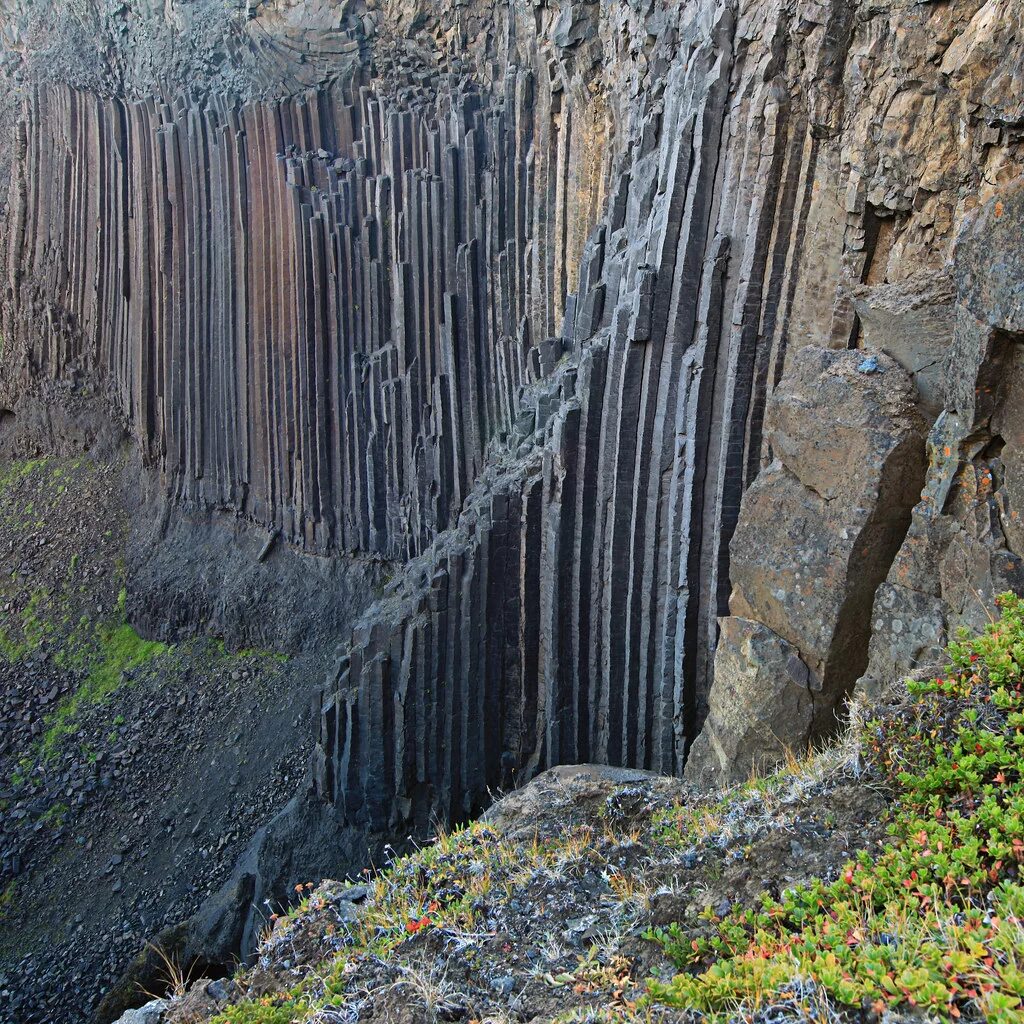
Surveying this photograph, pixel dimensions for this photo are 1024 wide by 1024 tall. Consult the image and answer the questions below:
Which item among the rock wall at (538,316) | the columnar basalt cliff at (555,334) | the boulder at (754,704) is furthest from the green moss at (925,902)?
the boulder at (754,704)

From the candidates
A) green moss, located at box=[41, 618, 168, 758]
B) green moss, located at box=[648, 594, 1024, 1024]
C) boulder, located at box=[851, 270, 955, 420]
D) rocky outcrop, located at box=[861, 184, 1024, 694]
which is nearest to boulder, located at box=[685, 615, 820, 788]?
rocky outcrop, located at box=[861, 184, 1024, 694]

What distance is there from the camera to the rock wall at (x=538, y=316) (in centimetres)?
604

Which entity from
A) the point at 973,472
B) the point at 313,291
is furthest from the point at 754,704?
the point at 313,291

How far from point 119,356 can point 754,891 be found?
19.5 meters

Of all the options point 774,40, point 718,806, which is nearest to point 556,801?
point 718,806

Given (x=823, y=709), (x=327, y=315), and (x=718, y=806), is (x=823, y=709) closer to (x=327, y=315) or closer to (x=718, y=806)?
(x=718, y=806)

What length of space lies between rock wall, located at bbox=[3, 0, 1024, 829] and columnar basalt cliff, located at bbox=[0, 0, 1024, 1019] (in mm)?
44

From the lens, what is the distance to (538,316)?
12.4m

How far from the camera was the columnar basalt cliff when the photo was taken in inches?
227

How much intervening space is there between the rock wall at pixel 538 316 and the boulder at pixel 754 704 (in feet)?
0.17

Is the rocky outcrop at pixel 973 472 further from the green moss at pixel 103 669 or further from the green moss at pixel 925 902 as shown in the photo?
the green moss at pixel 103 669

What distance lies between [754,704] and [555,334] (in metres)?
6.96

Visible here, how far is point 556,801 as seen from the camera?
5.51 m

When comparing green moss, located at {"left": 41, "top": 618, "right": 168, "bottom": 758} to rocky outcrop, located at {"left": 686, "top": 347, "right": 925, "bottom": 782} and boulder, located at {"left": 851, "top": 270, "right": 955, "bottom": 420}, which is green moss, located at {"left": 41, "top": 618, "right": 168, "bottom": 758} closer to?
rocky outcrop, located at {"left": 686, "top": 347, "right": 925, "bottom": 782}
